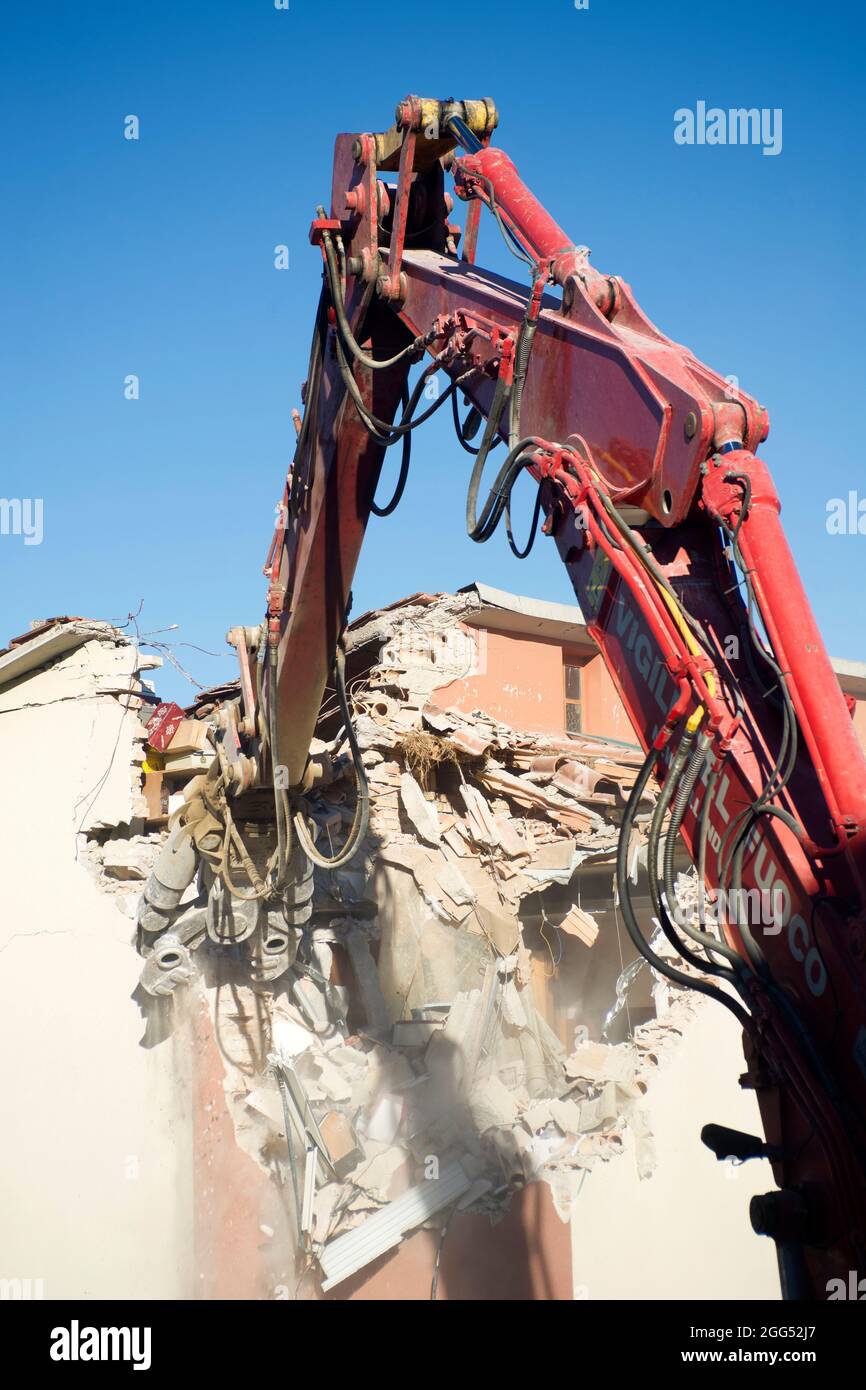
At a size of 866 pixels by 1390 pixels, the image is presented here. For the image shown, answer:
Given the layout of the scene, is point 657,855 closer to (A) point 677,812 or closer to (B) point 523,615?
(A) point 677,812

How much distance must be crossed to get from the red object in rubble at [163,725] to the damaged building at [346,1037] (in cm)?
3

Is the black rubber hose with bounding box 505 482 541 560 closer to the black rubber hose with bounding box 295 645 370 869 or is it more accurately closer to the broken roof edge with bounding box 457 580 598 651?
the black rubber hose with bounding box 295 645 370 869

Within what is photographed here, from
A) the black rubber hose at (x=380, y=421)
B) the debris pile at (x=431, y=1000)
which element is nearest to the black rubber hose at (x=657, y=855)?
the black rubber hose at (x=380, y=421)

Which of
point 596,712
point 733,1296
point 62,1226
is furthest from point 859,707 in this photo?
point 62,1226

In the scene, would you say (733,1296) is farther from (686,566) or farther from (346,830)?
(686,566)

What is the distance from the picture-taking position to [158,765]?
11047 mm

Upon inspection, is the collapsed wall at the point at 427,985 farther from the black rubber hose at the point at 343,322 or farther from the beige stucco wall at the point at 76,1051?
the black rubber hose at the point at 343,322

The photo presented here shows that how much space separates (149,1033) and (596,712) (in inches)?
287

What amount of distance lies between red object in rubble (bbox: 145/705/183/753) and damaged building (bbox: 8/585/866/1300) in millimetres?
30

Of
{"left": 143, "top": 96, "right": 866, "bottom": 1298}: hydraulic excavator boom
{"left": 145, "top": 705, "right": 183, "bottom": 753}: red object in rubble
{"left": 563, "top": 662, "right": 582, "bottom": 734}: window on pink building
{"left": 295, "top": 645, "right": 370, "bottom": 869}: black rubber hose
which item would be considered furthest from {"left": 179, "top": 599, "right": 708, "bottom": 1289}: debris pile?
{"left": 143, "top": 96, "right": 866, "bottom": 1298}: hydraulic excavator boom

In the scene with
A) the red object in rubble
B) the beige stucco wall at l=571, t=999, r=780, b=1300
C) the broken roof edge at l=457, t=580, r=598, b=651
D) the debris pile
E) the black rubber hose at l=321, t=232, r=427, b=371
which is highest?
the broken roof edge at l=457, t=580, r=598, b=651

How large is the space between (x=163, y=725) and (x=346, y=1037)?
3.48 m

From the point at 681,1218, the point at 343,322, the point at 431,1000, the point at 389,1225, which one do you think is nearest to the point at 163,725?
the point at 431,1000

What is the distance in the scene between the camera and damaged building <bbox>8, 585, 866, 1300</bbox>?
8672mm
